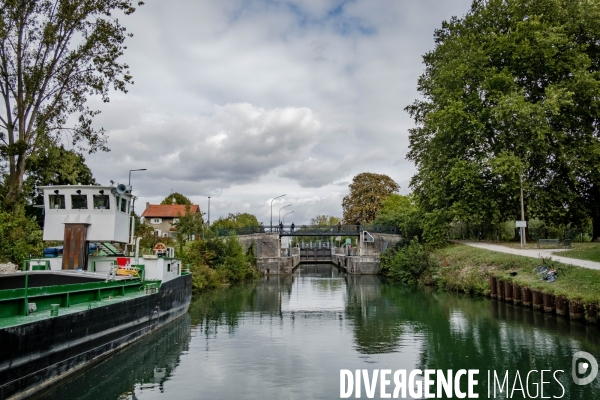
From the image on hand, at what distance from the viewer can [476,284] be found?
31.7 meters

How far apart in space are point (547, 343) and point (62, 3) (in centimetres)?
2763

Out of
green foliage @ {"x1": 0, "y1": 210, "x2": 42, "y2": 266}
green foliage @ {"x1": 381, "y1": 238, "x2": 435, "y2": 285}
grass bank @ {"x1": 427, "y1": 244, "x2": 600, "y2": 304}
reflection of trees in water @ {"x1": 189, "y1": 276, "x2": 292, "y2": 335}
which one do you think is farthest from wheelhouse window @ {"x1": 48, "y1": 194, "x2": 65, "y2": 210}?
green foliage @ {"x1": 381, "y1": 238, "x2": 435, "y2": 285}

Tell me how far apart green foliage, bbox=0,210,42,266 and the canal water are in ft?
29.0

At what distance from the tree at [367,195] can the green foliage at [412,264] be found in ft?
110

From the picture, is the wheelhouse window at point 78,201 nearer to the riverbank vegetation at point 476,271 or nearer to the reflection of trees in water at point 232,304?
the reflection of trees in water at point 232,304

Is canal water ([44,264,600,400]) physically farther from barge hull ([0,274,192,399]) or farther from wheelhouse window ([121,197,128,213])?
wheelhouse window ([121,197,128,213])

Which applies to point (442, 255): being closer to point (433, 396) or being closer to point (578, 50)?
point (578, 50)

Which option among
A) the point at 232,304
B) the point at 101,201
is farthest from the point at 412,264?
the point at 101,201

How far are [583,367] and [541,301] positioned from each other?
10.1 metres

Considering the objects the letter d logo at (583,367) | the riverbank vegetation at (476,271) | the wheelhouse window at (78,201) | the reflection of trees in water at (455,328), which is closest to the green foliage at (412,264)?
the riverbank vegetation at (476,271)

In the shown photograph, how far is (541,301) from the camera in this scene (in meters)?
23.8

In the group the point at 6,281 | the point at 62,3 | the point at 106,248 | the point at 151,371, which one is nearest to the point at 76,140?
the point at 62,3

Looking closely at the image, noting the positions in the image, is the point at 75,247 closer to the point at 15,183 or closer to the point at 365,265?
the point at 15,183

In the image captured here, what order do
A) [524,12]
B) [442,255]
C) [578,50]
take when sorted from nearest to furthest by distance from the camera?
[578,50]
[524,12]
[442,255]
